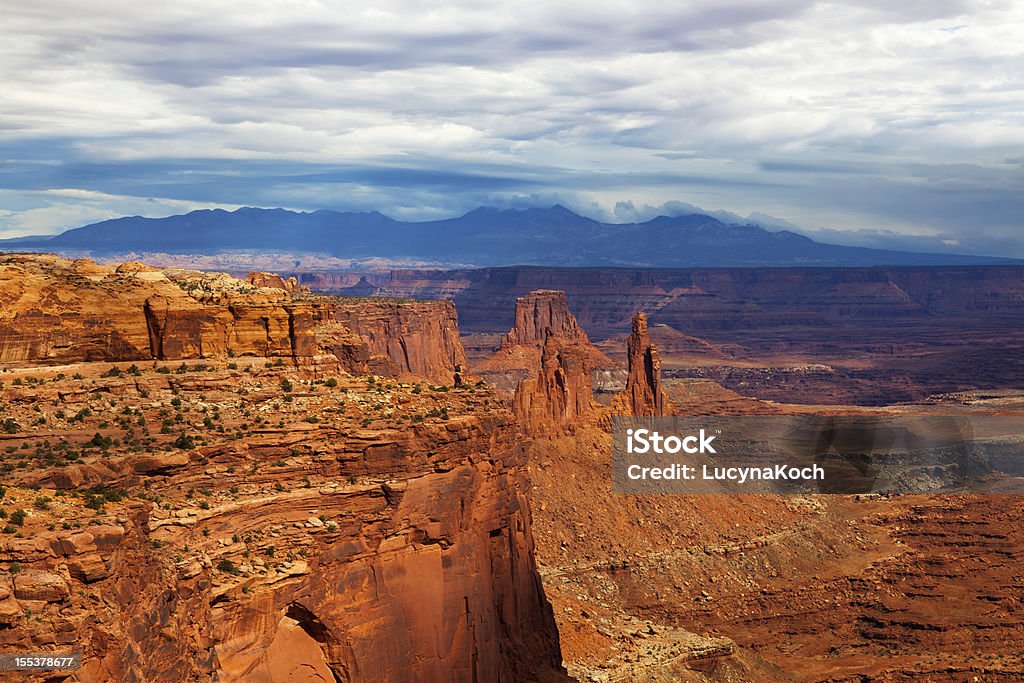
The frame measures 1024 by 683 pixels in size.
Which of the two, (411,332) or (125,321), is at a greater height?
(125,321)

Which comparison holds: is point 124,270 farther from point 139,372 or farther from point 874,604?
point 874,604

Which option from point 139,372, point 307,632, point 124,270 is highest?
point 124,270

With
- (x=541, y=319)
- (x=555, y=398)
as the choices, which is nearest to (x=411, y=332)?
(x=555, y=398)

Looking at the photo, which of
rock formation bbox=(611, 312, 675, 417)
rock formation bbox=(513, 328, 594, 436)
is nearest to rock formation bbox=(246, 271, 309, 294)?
rock formation bbox=(513, 328, 594, 436)

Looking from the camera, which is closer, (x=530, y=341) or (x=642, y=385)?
(x=642, y=385)

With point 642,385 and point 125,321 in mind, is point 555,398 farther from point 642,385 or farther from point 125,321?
point 125,321

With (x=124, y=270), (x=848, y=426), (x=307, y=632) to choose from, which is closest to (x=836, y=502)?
(x=848, y=426)
